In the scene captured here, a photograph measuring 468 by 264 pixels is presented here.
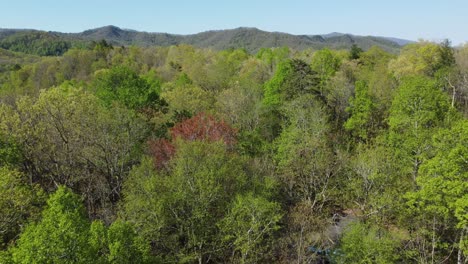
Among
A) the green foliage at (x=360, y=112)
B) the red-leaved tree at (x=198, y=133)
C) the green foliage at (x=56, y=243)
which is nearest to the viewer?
the green foliage at (x=56, y=243)

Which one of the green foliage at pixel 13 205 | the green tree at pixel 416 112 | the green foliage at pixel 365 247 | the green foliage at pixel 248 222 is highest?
the green tree at pixel 416 112

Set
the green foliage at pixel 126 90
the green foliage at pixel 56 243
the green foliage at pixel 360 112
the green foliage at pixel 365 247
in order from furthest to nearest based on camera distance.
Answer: the green foliage at pixel 360 112
the green foliage at pixel 126 90
the green foliage at pixel 365 247
the green foliage at pixel 56 243

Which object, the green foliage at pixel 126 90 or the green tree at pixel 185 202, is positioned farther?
the green foliage at pixel 126 90

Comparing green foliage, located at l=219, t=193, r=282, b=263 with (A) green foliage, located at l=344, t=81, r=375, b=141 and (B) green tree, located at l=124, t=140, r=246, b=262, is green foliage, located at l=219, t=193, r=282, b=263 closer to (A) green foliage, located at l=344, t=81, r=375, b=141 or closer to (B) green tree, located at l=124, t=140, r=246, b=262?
(B) green tree, located at l=124, t=140, r=246, b=262

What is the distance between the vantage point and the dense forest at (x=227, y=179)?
21537 mm

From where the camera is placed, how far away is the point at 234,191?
26375 millimetres

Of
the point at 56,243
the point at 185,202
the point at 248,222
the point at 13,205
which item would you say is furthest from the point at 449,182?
the point at 13,205

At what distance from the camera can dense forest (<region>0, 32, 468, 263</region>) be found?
21.5 metres

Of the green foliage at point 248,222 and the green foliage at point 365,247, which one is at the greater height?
the green foliage at point 248,222

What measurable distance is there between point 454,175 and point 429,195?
1940 mm

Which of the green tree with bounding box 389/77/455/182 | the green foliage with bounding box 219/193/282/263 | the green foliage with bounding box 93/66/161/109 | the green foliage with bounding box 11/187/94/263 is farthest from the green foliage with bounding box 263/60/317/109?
the green foliage with bounding box 11/187/94/263

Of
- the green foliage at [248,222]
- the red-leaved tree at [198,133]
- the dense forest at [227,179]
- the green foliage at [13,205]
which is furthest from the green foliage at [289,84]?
the green foliage at [13,205]

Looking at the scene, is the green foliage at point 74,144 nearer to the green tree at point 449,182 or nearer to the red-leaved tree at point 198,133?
the red-leaved tree at point 198,133

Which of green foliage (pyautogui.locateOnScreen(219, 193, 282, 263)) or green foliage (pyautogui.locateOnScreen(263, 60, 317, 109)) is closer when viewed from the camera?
green foliage (pyautogui.locateOnScreen(219, 193, 282, 263))
